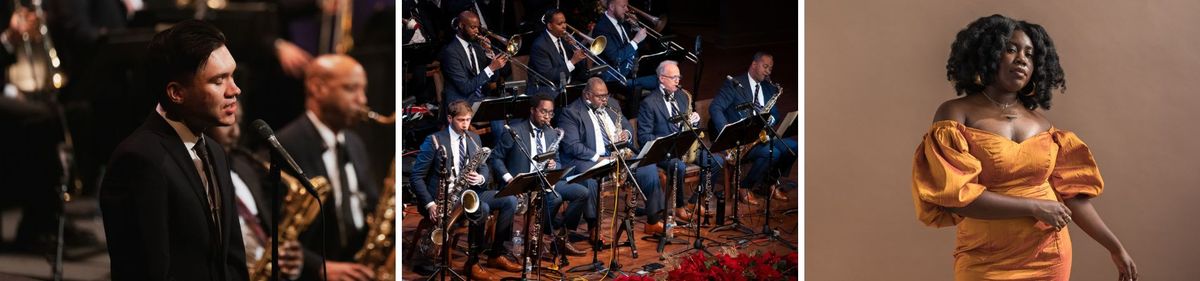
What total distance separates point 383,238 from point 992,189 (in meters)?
2.30

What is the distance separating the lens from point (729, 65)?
6828mm

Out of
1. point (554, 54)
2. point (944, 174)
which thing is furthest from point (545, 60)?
point (944, 174)

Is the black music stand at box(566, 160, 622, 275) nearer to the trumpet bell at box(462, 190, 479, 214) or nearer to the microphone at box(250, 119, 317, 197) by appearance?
the trumpet bell at box(462, 190, 479, 214)

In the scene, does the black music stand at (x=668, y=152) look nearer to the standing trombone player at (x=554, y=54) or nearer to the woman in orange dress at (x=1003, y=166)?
the standing trombone player at (x=554, y=54)

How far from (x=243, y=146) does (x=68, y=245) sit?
0.67 metres

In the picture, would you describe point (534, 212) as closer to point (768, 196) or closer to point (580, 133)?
point (580, 133)

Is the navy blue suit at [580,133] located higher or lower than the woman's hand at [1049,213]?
higher

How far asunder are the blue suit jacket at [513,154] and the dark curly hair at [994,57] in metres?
2.13

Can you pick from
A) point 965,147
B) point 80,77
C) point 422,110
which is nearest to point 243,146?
point 80,77

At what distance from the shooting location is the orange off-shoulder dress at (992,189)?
4363mm

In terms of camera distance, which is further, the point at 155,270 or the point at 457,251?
the point at 457,251

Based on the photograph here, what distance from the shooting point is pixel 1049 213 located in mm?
4355

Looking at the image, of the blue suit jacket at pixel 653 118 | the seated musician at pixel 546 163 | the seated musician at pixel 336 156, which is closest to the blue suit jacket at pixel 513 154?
the seated musician at pixel 546 163

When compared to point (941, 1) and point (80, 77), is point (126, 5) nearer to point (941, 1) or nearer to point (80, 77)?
point (80, 77)
